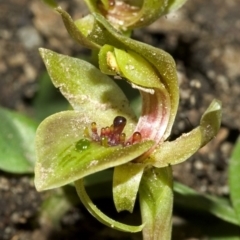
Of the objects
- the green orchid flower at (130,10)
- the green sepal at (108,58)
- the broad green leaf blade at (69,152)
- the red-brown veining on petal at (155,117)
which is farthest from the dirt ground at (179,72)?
the green sepal at (108,58)

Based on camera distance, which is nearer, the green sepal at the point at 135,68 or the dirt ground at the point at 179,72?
the green sepal at the point at 135,68

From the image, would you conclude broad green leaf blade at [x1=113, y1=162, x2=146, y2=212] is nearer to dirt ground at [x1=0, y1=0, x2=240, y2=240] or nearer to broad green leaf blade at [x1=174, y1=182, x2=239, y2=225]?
broad green leaf blade at [x1=174, y1=182, x2=239, y2=225]

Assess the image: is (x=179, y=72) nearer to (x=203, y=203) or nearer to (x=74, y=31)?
(x=203, y=203)

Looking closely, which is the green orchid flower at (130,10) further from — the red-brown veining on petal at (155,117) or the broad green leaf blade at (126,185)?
the broad green leaf blade at (126,185)

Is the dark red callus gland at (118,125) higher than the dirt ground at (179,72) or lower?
higher

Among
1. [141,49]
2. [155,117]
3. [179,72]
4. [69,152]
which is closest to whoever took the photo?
[141,49]

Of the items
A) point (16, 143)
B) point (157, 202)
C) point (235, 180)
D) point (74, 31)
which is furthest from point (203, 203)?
point (74, 31)
